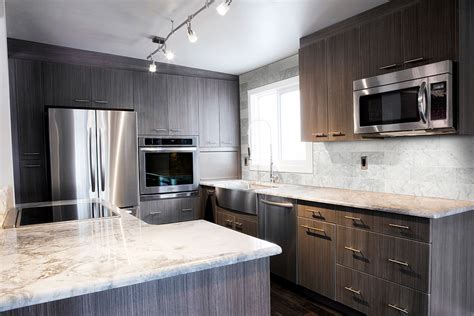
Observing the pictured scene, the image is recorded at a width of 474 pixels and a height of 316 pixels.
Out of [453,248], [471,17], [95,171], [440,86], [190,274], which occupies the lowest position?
[453,248]

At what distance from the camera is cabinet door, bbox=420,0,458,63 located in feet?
6.67

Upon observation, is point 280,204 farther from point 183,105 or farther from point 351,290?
point 183,105

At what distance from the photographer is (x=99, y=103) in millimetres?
3672

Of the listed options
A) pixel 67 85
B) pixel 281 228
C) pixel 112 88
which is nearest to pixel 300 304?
pixel 281 228

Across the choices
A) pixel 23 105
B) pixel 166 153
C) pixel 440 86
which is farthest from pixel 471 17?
pixel 23 105

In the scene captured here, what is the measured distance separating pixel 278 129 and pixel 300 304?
2146mm

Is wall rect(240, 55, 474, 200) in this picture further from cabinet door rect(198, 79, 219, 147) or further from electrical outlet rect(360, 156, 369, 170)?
cabinet door rect(198, 79, 219, 147)

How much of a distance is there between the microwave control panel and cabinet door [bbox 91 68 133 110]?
3.13 meters

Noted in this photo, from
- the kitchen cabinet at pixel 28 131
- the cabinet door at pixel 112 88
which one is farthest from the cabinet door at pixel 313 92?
the kitchen cabinet at pixel 28 131

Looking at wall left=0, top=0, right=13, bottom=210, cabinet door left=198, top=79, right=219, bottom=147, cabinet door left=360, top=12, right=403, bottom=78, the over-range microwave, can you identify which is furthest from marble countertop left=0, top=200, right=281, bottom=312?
cabinet door left=198, top=79, right=219, bottom=147

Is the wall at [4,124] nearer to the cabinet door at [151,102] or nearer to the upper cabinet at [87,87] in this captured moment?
the upper cabinet at [87,87]

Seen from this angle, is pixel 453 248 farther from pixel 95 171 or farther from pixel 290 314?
pixel 95 171

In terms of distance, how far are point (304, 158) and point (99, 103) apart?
243 centimetres

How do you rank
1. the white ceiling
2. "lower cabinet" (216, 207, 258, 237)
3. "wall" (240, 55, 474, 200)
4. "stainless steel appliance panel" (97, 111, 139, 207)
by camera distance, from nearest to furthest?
"wall" (240, 55, 474, 200) → the white ceiling → "lower cabinet" (216, 207, 258, 237) → "stainless steel appliance panel" (97, 111, 139, 207)
